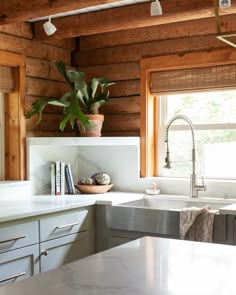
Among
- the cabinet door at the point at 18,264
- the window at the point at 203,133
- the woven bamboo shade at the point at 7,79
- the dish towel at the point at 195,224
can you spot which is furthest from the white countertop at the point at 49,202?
the woven bamboo shade at the point at 7,79

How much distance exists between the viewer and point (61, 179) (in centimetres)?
384

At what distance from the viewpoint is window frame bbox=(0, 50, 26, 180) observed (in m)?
3.70

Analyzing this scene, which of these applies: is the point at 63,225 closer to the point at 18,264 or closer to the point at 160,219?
the point at 18,264

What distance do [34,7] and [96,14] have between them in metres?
0.69

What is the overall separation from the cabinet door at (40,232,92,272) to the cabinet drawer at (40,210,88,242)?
39mm

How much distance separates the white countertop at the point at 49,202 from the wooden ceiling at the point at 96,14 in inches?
51.5

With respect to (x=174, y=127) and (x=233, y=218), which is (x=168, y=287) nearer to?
(x=233, y=218)

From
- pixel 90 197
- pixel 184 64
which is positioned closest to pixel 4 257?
pixel 90 197

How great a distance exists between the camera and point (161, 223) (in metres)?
3.07

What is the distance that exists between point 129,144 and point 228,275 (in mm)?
2538

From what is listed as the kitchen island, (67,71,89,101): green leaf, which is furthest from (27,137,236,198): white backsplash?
the kitchen island

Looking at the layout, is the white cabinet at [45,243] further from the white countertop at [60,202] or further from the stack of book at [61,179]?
the stack of book at [61,179]

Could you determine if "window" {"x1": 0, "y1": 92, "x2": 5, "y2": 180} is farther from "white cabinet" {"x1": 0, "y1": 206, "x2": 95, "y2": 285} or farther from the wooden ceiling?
"white cabinet" {"x1": 0, "y1": 206, "x2": 95, "y2": 285}

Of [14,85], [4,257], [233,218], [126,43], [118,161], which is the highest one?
[126,43]
